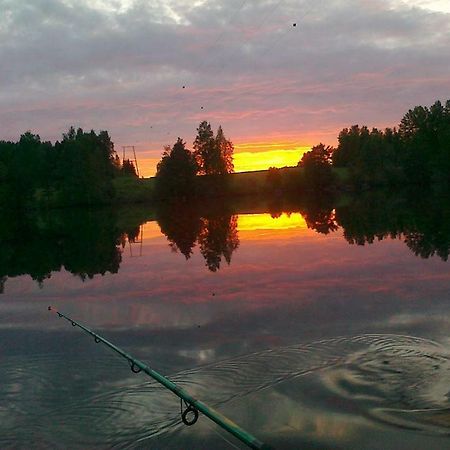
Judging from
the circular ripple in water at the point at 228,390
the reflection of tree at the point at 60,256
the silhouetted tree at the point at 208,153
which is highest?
the silhouetted tree at the point at 208,153

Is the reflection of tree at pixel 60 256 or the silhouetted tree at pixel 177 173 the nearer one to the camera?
the reflection of tree at pixel 60 256

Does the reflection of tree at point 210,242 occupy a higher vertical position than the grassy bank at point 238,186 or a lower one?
lower

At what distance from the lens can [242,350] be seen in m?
11.3

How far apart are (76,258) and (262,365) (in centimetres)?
2106

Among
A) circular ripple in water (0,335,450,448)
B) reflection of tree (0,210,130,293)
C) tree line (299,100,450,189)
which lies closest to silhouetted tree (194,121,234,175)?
tree line (299,100,450,189)

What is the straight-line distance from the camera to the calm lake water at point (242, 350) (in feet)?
25.5

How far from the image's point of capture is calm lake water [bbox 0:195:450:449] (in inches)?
306

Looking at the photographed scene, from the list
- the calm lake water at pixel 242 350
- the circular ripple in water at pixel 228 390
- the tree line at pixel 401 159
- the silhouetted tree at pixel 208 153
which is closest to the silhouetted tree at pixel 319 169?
the tree line at pixel 401 159

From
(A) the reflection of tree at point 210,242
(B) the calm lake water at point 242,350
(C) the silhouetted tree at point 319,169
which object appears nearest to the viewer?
(B) the calm lake water at point 242,350

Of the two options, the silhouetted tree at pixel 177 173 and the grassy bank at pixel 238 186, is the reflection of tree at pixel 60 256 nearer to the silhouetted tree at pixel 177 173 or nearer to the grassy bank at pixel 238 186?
the silhouetted tree at pixel 177 173

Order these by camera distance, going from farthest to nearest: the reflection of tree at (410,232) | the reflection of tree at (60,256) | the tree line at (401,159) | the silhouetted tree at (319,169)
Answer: the silhouetted tree at (319,169)
the tree line at (401,159)
the reflection of tree at (60,256)
the reflection of tree at (410,232)

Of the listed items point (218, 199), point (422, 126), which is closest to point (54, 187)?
point (218, 199)

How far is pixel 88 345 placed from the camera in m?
12.9

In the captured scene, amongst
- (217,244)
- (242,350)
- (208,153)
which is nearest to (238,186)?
(208,153)
